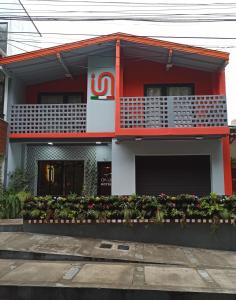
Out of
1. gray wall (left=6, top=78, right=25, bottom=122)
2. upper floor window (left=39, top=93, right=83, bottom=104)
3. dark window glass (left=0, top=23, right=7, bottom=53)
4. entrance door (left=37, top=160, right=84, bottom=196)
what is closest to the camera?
gray wall (left=6, top=78, right=25, bottom=122)

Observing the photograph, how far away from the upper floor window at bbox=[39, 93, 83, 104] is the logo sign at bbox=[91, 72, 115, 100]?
1.61m

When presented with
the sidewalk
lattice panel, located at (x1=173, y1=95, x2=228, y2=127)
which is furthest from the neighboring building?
the sidewalk

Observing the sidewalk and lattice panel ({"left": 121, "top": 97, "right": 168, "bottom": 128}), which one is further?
lattice panel ({"left": 121, "top": 97, "right": 168, "bottom": 128})

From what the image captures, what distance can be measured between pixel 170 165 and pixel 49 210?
17.1 ft

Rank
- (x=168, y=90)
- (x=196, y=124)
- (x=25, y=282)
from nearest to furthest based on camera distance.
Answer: (x=25, y=282), (x=196, y=124), (x=168, y=90)

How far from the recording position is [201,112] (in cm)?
1052

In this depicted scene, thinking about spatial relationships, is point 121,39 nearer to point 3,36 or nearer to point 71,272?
point 3,36

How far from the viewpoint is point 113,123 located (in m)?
11.4

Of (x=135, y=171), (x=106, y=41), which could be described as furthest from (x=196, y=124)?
(x=106, y=41)

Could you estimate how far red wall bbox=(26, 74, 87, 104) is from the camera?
13.3 metres

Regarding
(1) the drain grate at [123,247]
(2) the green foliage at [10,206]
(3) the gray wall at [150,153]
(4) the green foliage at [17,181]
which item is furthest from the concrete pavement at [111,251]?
(4) the green foliage at [17,181]

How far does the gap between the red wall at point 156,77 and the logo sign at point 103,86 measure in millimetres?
920

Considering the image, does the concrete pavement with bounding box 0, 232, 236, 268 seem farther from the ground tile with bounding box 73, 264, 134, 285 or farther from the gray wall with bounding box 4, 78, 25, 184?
the gray wall with bounding box 4, 78, 25, 184

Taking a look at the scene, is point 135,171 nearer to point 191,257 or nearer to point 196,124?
point 196,124
